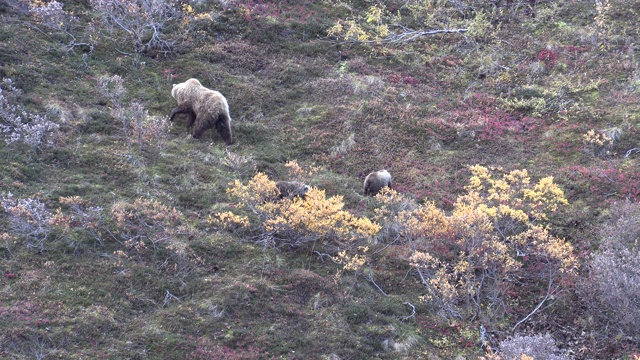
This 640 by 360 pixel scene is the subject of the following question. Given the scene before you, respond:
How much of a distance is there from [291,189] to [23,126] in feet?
20.2

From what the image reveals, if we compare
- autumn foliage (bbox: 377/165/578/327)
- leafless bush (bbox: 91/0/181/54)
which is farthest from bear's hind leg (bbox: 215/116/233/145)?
autumn foliage (bbox: 377/165/578/327)

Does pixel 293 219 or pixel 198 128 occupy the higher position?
pixel 198 128

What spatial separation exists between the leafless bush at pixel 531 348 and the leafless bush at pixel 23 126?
34.2ft

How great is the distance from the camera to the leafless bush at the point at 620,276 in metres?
9.62

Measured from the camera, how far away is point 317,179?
1385cm

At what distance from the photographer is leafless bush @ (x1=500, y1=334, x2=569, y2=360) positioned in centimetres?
871

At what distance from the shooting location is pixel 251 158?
14.1m

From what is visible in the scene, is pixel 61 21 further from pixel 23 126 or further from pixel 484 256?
pixel 484 256

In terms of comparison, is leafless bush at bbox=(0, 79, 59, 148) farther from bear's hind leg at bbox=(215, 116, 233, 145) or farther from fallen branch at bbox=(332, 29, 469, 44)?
fallen branch at bbox=(332, 29, 469, 44)

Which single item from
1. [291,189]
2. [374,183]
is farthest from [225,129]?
[374,183]

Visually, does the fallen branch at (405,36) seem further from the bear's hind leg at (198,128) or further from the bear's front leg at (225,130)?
the bear's hind leg at (198,128)

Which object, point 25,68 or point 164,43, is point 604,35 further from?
point 25,68

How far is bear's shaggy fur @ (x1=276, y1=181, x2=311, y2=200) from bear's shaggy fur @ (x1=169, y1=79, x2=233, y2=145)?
2.71 m

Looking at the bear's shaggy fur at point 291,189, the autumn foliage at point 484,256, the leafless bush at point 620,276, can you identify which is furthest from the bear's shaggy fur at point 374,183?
the leafless bush at point 620,276
